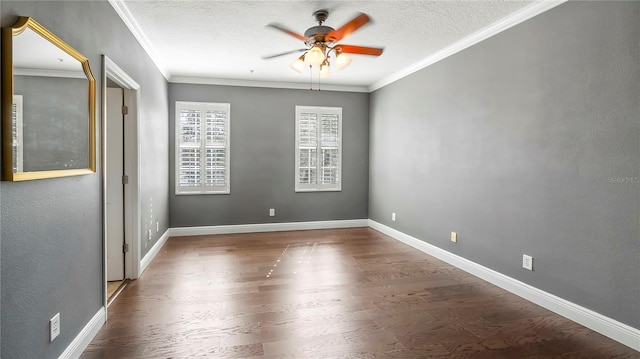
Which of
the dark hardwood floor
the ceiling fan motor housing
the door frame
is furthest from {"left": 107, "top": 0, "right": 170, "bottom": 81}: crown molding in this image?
the dark hardwood floor

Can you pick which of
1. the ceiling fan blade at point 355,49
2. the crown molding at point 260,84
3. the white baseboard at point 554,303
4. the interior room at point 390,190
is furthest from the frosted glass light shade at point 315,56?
the crown molding at point 260,84

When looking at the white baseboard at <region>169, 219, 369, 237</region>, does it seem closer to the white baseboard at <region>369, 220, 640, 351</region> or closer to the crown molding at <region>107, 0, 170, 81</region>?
the white baseboard at <region>369, 220, 640, 351</region>

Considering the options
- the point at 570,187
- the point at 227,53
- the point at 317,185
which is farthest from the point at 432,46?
the point at 317,185

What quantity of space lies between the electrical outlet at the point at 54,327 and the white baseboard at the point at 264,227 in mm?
3779

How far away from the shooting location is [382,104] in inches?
232

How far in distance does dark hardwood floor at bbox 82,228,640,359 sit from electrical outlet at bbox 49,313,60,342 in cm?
38

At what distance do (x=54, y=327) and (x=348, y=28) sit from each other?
9.55 feet

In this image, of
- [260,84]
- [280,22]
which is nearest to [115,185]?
[280,22]

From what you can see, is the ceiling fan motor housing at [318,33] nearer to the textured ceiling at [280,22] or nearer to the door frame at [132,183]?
the textured ceiling at [280,22]

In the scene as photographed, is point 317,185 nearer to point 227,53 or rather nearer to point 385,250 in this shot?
point 385,250

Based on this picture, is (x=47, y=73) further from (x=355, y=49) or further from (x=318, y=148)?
(x=318, y=148)

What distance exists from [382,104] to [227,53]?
2.77m

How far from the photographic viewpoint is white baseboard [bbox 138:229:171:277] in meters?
3.85

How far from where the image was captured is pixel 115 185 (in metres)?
3.50
